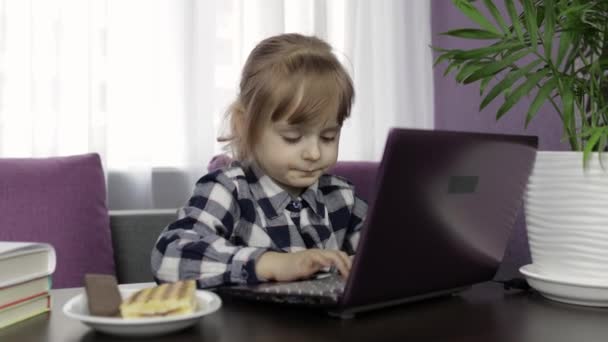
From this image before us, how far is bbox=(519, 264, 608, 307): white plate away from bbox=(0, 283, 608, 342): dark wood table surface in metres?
0.01

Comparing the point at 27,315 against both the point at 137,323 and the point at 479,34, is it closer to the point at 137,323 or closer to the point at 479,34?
the point at 137,323

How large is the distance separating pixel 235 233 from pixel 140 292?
0.49 m

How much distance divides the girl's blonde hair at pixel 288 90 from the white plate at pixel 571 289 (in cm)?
45

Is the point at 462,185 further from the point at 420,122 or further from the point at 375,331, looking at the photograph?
the point at 420,122

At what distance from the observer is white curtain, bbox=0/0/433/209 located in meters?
2.01

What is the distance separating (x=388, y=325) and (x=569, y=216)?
334mm

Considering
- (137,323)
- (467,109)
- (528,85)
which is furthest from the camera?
(467,109)

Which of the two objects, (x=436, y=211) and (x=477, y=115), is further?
(x=477, y=115)

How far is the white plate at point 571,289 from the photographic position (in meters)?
0.87

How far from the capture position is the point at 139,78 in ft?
7.04

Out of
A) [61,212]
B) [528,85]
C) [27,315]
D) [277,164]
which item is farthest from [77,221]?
[528,85]

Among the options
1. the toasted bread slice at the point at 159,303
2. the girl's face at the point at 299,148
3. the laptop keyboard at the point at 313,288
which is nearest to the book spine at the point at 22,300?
the toasted bread slice at the point at 159,303

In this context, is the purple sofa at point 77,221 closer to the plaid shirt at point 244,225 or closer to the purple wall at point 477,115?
the purple wall at point 477,115

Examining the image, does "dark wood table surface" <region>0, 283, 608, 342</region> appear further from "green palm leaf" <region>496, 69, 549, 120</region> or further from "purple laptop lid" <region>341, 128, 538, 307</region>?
"green palm leaf" <region>496, 69, 549, 120</region>
